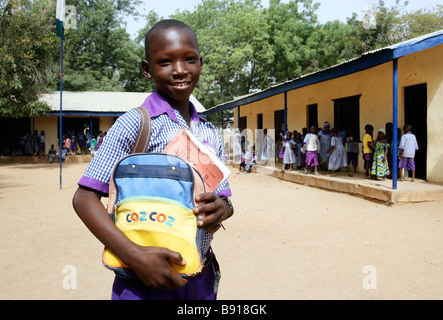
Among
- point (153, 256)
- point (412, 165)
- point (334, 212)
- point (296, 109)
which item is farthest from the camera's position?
point (296, 109)

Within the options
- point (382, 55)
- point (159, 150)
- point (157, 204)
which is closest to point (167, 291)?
point (157, 204)

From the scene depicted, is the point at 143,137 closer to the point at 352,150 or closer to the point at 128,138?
the point at 128,138

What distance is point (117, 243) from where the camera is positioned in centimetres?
98

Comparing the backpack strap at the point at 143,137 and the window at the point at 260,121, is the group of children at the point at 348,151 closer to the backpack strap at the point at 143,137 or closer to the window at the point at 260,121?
the window at the point at 260,121

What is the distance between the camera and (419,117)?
28.0 ft

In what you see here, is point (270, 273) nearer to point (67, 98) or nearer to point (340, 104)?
point (340, 104)

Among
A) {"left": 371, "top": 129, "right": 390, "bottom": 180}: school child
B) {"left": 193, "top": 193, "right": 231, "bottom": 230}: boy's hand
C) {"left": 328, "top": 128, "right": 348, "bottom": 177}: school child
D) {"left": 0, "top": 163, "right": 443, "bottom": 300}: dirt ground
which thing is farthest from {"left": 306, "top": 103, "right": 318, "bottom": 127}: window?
{"left": 193, "top": 193, "right": 231, "bottom": 230}: boy's hand

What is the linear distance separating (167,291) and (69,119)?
829 inches

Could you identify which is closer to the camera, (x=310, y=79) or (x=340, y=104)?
(x=310, y=79)

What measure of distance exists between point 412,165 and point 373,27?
1595 cm

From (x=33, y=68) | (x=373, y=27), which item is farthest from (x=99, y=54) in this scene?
(x=373, y=27)

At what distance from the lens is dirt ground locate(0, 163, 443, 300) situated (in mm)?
2916

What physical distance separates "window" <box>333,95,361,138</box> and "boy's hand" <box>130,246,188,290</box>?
9.78 metres

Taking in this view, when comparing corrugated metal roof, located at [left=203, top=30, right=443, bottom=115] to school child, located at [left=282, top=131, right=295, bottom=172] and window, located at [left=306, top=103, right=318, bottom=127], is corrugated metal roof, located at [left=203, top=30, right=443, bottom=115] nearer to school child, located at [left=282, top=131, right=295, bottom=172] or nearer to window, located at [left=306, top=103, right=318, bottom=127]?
school child, located at [left=282, top=131, right=295, bottom=172]
